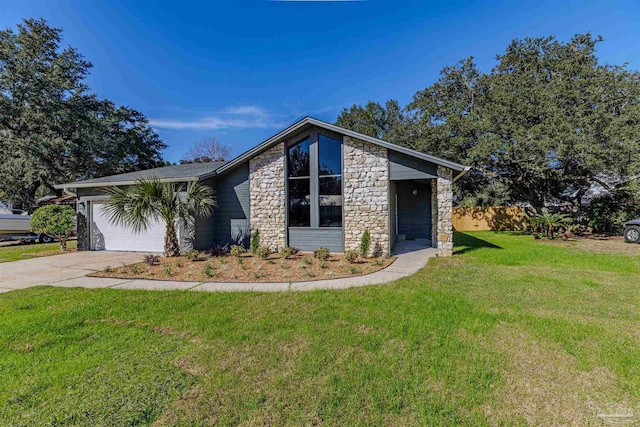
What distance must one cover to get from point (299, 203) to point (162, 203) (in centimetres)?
439

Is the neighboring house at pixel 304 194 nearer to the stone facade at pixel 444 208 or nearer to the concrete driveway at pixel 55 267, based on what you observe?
the stone facade at pixel 444 208

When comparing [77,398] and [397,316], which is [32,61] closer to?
[77,398]

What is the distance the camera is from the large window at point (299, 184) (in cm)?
992

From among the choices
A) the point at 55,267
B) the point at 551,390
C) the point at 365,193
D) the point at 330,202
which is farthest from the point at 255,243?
the point at 551,390

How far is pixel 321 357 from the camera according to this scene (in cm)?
299

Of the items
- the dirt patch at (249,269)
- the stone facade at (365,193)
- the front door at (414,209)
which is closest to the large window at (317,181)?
the stone facade at (365,193)

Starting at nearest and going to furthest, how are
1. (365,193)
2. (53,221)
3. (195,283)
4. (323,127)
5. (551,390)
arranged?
(551,390)
(195,283)
(365,193)
(323,127)
(53,221)

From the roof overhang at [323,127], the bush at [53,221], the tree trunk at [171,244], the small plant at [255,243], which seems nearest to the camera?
the roof overhang at [323,127]

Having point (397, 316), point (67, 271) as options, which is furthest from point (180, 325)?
point (67, 271)

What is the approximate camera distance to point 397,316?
4.06m

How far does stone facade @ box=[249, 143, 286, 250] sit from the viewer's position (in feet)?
33.0

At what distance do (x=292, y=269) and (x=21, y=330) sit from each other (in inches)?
190

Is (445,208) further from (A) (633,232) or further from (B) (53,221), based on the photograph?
→ (B) (53,221)

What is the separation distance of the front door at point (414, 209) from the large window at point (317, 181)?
16.9 ft
